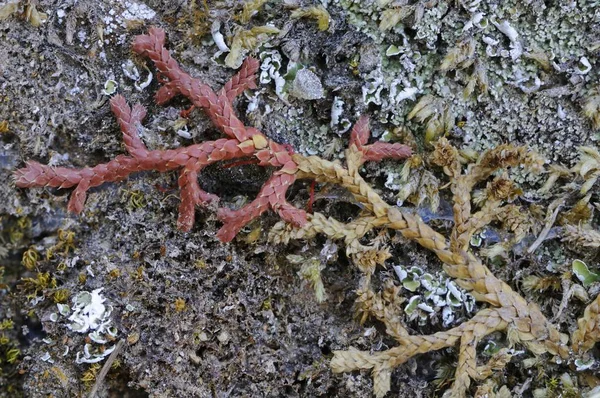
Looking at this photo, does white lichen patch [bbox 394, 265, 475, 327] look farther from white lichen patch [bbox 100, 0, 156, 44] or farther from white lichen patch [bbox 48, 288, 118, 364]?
white lichen patch [bbox 100, 0, 156, 44]

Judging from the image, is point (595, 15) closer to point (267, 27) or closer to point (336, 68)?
point (336, 68)

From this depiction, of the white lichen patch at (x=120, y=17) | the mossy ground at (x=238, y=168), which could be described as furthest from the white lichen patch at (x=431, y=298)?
the white lichen patch at (x=120, y=17)

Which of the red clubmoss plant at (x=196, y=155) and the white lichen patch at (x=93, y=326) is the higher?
the red clubmoss plant at (x=196, y=155)

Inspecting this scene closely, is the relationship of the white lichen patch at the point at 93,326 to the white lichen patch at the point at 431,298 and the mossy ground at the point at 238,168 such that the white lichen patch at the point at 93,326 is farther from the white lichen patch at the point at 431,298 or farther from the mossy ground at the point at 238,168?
the white lichen patch at the point at 431,298

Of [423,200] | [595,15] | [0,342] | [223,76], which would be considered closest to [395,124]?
[423,200]

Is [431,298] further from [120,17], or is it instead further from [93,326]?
[120,17]

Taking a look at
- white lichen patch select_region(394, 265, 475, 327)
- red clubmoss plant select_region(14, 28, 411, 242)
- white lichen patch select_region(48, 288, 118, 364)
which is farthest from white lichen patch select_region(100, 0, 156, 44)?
white lichen patch select_region(394, 265, 475, 327)

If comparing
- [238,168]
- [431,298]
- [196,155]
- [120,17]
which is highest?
[120,17]

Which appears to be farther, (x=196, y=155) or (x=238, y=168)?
(x=238, y=168)

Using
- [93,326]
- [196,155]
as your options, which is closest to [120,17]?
[196,155]
